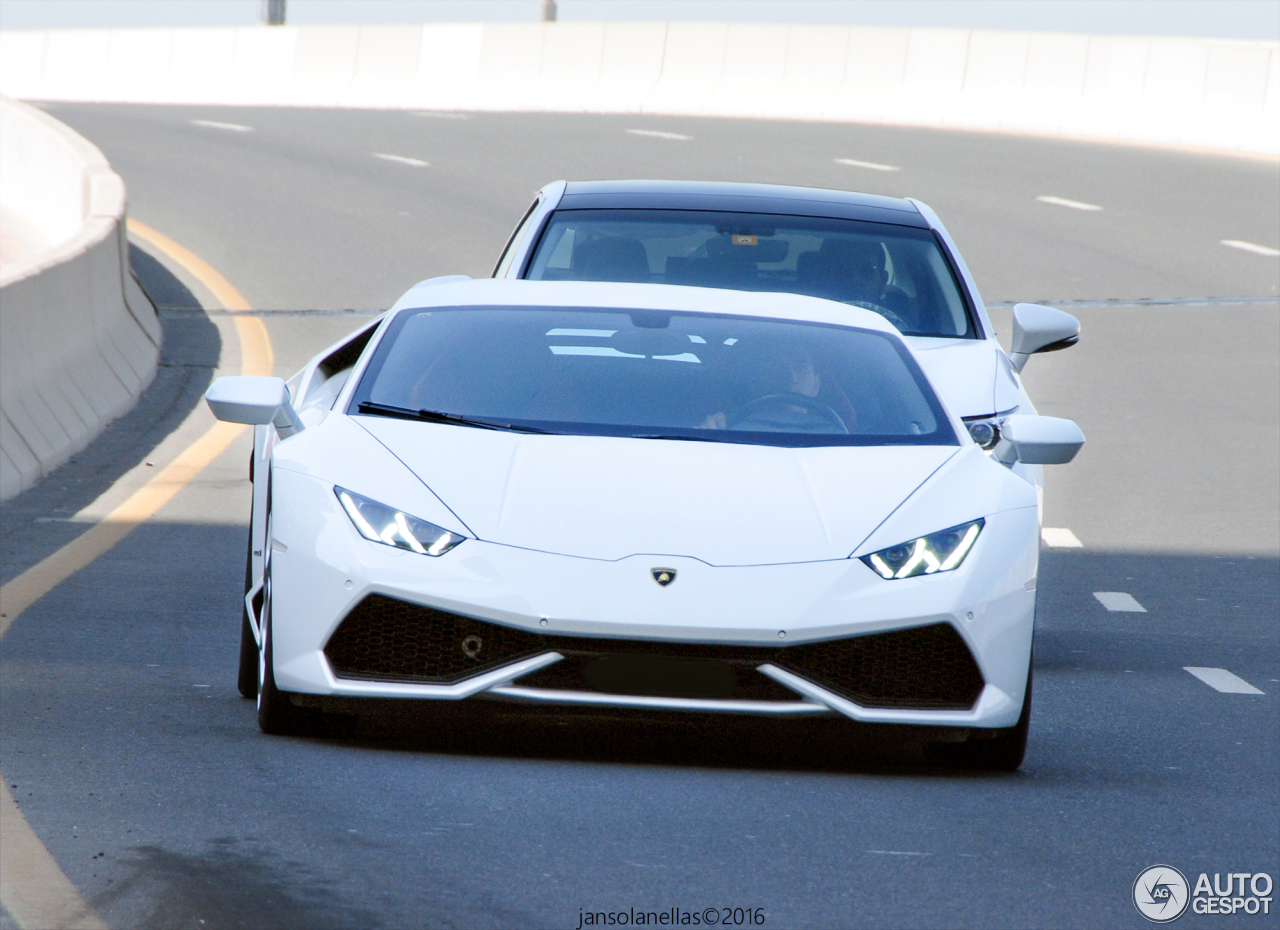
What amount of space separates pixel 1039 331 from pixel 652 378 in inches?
120

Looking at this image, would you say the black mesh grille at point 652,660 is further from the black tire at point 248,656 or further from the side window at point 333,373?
the side window at point 333,373

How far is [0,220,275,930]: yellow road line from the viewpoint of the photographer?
13.6ft

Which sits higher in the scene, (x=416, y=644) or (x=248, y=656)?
(x=416, y=644)

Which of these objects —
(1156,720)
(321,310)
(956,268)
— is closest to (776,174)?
(321,310)

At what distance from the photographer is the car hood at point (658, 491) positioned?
Answer: 536 cm

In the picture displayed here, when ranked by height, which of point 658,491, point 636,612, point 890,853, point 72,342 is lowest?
point 72,342

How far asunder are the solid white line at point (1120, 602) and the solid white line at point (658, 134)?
817 inches

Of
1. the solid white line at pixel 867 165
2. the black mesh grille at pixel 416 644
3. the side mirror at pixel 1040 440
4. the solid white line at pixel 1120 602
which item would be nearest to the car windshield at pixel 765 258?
the solid white line at pixel 1120 602

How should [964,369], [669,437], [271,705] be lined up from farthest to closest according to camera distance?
[964,369] < [669,437] < [271,705]

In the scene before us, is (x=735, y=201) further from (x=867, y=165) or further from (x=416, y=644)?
(x=867, y=165)

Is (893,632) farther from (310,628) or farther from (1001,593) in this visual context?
(310,628)

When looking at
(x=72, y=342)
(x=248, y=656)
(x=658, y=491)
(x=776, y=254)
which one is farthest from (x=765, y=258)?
(x=72, y=342)

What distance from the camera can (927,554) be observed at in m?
5.46

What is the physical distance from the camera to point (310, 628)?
5.48 metres
